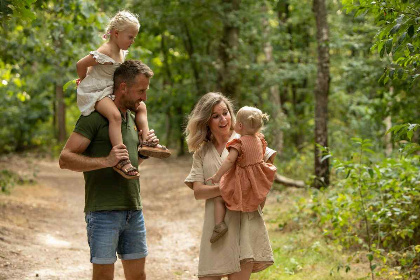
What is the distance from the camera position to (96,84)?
13.1 feet

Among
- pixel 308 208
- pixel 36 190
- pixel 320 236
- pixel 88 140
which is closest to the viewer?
pixel 88 140

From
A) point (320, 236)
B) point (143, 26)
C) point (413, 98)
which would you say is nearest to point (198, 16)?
point (143, 26)

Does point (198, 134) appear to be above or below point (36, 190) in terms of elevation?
above

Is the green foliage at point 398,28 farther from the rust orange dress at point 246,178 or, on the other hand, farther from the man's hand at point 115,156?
the man's hand at point 115,156

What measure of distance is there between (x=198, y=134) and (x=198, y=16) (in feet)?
44.7

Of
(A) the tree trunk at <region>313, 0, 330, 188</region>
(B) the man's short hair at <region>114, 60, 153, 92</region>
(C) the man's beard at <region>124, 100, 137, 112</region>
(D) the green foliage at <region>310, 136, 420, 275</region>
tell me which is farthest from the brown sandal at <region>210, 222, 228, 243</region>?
(A) the tree trunk at <region>313, 0, 330, 188</region>

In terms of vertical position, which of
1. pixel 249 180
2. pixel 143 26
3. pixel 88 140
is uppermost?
pixel 143 26

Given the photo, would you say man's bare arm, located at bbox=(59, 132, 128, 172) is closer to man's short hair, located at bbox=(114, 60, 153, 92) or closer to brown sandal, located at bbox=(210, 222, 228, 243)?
man's short hair, located at bbox=(114, 60, 153, 92)

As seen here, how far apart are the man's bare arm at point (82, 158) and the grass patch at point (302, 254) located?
2867 mm

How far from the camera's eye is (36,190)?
552 inches

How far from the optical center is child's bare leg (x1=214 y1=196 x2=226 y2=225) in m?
3.92

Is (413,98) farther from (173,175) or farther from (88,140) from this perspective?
(173,175)

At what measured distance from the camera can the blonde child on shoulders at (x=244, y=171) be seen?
3.80 metres

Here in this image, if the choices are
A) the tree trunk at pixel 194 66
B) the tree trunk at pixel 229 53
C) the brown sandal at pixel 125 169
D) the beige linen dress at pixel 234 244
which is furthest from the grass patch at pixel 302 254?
the tree trunk at pixel 194 66
